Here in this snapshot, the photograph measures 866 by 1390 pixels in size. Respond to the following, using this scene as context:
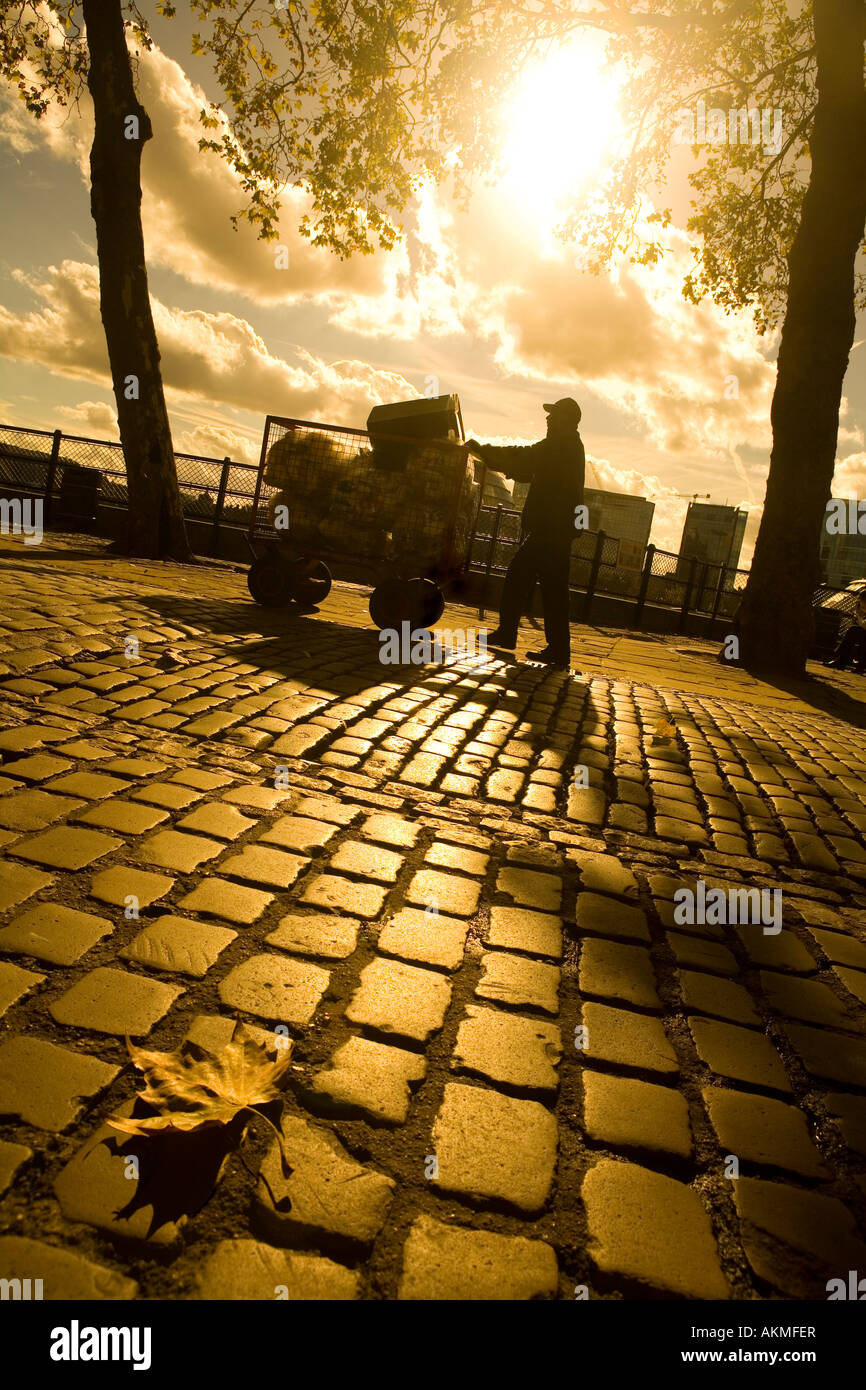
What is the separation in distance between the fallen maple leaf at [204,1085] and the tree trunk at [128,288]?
10488mm

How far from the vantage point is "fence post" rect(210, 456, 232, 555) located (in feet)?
47.6

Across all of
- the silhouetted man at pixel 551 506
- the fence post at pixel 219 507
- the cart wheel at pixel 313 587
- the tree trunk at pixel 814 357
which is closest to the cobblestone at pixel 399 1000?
the silhouetted man at pixel 551 506

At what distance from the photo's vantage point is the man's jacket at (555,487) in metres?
7.18

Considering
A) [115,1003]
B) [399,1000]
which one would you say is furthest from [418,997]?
[115,1003]

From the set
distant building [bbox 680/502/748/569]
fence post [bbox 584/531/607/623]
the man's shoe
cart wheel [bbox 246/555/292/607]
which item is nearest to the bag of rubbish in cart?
cart wheel [bbox 246/555/292/607]

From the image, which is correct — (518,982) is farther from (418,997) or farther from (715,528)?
(715,528)

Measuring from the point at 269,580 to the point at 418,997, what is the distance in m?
6.13

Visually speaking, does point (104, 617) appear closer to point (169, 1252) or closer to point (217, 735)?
point (217, 735)

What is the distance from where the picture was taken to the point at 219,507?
14680mm

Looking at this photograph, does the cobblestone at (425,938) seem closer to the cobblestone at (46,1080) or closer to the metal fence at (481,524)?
the cobblestone at (46,1080)

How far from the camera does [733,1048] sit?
6.64 ft

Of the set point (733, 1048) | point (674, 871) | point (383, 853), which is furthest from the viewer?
point (674, 871)

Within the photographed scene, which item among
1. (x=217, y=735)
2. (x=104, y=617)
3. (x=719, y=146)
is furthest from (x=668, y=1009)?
(x=719, y=146)
